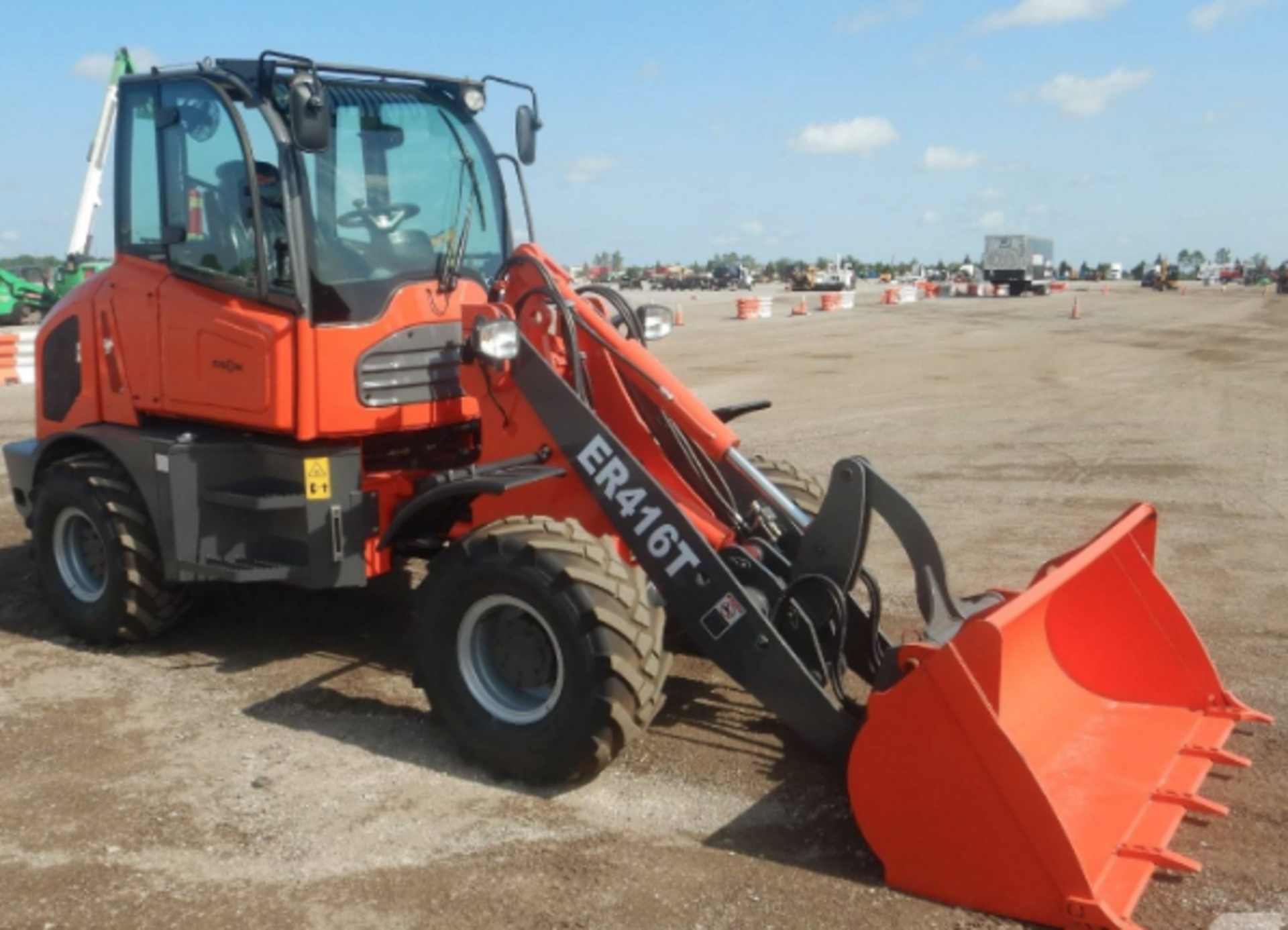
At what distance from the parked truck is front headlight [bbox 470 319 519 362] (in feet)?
186

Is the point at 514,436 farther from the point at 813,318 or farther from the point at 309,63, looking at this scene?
the point at 813,318

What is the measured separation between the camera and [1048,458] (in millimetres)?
11734

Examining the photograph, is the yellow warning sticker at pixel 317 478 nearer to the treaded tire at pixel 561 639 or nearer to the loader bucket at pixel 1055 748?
the treaded tire at pixel 561 639

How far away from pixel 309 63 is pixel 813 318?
3470 cm

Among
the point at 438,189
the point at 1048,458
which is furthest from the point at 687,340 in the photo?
the point at 438,189

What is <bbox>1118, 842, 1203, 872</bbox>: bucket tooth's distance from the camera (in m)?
3.75

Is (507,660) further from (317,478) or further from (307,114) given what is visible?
(307,114)

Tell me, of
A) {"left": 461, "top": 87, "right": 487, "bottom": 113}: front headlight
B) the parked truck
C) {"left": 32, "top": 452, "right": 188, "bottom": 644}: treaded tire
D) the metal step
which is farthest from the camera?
the parked truck

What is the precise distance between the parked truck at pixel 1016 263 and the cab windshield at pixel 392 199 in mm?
55594

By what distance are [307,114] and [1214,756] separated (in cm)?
433

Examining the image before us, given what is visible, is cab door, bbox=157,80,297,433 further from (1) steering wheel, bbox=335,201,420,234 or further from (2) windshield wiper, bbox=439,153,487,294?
(2) windshield wiper, bbox=439,153,487,294

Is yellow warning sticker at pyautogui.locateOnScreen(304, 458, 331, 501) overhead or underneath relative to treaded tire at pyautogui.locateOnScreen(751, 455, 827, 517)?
overhead

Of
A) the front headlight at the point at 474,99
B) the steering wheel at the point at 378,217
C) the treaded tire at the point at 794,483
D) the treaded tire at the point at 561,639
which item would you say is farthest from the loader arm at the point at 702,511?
the front headlight at the point at 474,99

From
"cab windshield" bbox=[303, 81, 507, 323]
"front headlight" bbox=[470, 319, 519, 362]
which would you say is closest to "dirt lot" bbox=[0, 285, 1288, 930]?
"front headlight" bbox=[470, 319, 519, 362]
